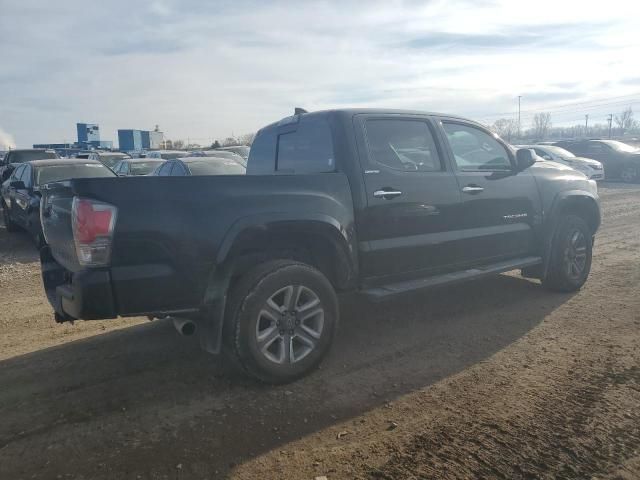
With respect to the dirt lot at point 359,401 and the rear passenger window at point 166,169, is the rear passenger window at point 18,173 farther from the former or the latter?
the dirt lot at point 359,401

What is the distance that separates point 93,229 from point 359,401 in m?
2.08

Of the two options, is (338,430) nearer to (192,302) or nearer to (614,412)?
(192,302)

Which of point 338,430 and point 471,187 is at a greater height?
point 471,187

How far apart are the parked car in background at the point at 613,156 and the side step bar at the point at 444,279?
58.6 ft

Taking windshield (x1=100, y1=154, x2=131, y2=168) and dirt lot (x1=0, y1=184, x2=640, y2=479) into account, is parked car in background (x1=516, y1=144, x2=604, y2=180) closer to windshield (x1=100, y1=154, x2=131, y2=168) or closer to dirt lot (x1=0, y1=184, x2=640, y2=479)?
dirt lot (x1=0, y1=184, x2=640, y2=479)

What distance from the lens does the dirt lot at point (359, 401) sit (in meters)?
2.78

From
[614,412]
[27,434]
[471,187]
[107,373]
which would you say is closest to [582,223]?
[471,187]

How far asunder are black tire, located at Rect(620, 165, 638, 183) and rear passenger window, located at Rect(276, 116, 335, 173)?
19.9 metres

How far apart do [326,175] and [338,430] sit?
1.92m

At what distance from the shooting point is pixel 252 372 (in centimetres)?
363

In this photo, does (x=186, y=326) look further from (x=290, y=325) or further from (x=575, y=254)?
(x=575, y=254)

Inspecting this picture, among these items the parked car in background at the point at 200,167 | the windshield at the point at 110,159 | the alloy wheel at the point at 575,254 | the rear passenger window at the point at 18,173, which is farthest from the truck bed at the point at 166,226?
the windshield at the point at 110,159

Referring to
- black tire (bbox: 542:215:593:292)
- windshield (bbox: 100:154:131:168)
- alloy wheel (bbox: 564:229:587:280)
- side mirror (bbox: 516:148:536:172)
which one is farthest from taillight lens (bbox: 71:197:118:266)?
windshield (bbox: 100:154:131:168)

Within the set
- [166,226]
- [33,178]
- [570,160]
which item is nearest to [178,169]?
[33,178]
